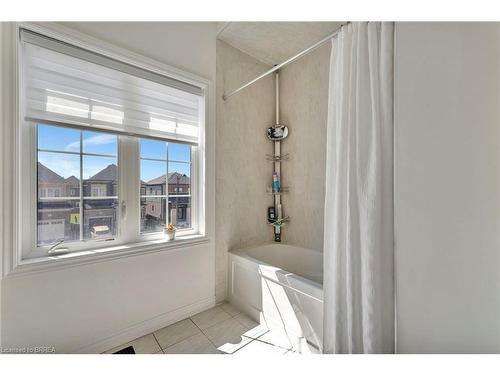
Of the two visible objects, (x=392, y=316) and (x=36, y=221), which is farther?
(x=36, y=221)

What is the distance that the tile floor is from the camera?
4.42 ft

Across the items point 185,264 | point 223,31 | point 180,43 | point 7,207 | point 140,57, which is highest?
point 223,31

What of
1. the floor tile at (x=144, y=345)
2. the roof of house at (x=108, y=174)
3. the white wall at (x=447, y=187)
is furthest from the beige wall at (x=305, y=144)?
the roof of house at (x=108, y=174)

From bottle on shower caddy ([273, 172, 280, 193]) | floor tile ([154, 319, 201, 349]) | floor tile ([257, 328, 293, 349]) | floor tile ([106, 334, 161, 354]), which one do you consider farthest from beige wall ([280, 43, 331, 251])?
floor tile ([106, 334, 161, 354])

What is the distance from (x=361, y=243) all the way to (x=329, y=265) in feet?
0.87

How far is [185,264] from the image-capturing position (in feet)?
5.56

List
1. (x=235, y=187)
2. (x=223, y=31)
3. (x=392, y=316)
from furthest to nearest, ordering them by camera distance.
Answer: (x=235, y=187), (x=223, y=31), (x=392, y=316)

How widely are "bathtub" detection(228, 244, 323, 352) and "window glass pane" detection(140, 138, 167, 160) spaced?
1.08 metres

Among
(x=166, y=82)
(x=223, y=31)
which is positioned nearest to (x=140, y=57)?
(x=166, y=82)

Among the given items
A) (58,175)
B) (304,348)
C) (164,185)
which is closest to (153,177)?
(164,185)

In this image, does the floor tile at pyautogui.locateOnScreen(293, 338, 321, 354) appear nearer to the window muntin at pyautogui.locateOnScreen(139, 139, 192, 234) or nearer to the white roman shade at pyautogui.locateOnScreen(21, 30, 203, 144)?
the window muntin at pyautogui.locateOnScreen(139, 139, 192, 234)

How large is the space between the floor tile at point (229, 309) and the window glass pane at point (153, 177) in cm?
115

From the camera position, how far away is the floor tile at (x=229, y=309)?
1.76m
